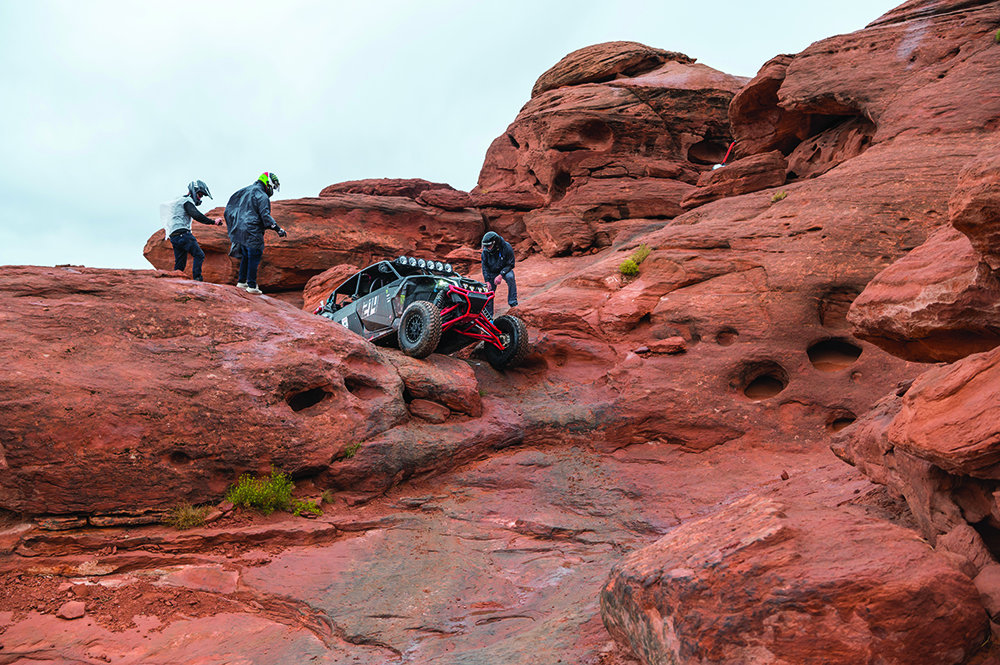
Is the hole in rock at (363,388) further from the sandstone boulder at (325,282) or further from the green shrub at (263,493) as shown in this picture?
the sandstone boulder at (325,282)

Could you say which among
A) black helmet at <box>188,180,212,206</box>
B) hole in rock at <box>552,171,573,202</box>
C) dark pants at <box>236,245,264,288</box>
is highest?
hole in rock at <box>552,171,573,202</box>

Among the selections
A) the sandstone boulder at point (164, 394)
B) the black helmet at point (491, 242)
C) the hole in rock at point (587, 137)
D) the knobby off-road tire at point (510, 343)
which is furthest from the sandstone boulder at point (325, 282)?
the sandstone boulder at point (164, 394)

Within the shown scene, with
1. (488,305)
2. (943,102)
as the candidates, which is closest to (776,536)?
(488,305)

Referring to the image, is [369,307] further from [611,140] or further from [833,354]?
[611,140]

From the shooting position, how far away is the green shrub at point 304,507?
7.67 metres

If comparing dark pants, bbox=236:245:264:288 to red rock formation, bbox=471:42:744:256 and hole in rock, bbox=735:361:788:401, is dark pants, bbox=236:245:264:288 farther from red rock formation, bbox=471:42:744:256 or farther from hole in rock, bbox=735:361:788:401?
red rock formation, bbox=471:42:744:256

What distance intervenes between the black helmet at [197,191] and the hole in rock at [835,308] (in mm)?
11582

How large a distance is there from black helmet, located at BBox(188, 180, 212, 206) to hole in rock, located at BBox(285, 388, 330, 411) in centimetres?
519

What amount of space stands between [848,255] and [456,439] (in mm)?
7609

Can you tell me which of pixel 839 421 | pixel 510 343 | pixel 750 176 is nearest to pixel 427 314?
pixel 510 343

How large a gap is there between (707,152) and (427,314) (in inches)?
736

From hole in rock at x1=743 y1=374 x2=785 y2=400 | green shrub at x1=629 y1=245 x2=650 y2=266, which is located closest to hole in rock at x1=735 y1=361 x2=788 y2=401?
hole in rock at x1=743 y1=374 x2=785 y2=400

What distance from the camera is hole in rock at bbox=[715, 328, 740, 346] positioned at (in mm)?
11344

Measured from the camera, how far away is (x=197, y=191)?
11.7 m
